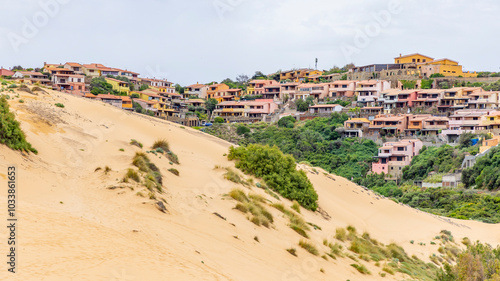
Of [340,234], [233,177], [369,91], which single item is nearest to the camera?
[340,234]

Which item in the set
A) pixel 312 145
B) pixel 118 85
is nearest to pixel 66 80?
pixel 118 85

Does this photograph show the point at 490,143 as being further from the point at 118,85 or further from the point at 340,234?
the point at 118,85

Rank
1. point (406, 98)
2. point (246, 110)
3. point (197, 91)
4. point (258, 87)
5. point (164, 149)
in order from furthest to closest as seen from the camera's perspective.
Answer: point (197, 91)
point (258, 87)
point (246, 110)
point (406, 98)
point (164, 149)

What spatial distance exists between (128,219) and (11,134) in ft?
22.0

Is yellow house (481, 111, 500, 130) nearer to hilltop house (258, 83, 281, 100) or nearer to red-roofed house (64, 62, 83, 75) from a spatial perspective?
hilltop house (258, 83, 281, 100)

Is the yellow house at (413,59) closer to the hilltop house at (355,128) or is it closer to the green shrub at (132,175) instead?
the hilltop house at (355,128)

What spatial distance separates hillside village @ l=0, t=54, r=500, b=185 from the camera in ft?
241

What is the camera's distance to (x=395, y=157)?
67938 mm

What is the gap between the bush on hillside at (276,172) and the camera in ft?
91.9

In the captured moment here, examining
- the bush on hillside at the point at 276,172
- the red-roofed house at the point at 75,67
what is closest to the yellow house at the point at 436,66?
the red-roofed house at the point at 75,67

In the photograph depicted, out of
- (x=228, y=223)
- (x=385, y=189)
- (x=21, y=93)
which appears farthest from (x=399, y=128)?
(x=228, y=223)

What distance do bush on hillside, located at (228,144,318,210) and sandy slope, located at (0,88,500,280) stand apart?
82 cm

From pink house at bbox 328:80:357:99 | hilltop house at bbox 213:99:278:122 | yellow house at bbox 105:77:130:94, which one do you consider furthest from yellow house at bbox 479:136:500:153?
yellow house at bbox 105:77:130:94

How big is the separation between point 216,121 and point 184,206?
66.7m
